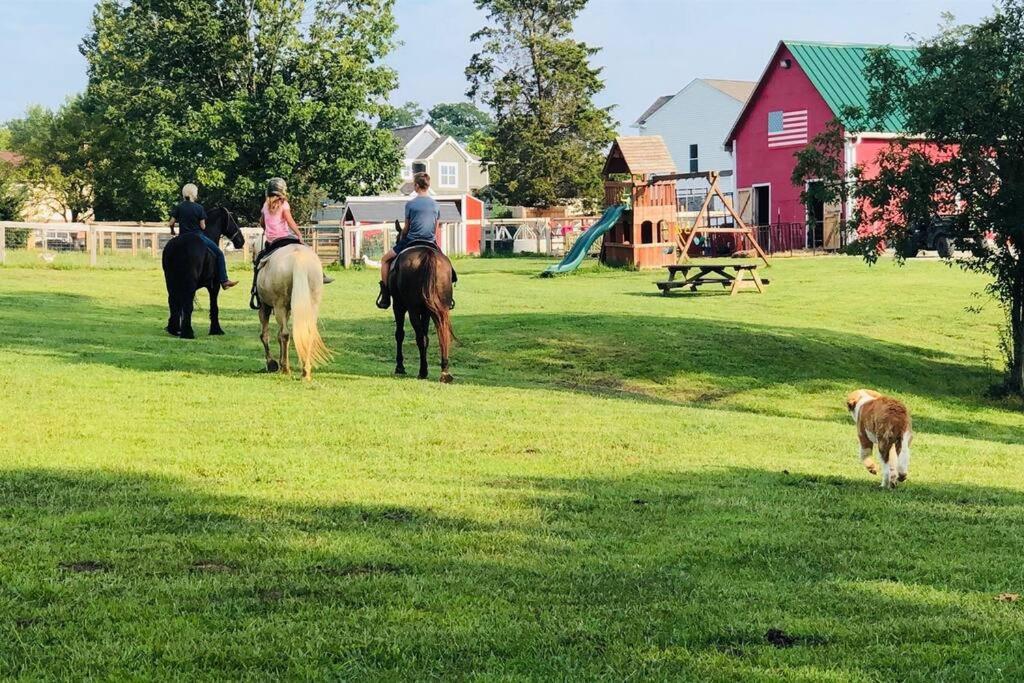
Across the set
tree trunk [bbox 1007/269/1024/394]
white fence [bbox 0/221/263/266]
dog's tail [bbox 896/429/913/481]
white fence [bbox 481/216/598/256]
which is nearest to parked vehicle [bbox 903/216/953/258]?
tree trunk [bbox 1007/269/1024/394]

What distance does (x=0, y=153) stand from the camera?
311 ft

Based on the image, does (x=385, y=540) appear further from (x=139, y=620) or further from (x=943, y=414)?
(x=943, y=414)

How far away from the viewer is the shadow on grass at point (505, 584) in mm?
5289

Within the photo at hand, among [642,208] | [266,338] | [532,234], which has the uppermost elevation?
[642,208]

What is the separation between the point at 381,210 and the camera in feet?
254

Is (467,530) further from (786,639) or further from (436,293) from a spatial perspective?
(436,293)

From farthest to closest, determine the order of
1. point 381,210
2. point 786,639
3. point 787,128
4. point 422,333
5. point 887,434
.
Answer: point 381,210
point 787,128
point 422,333
point 887,434
point 786,639

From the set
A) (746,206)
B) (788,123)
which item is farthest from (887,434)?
(746,206)

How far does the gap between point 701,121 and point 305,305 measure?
6968 cm

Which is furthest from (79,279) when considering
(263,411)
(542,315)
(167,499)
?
(167,499)

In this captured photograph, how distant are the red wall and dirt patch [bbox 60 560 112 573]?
49395 millimetres

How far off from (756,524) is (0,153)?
96.8 meters

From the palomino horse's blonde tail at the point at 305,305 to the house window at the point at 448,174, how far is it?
84.5 metres

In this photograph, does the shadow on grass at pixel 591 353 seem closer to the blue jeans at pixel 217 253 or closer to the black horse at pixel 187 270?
the black horse at pixel 187 270
